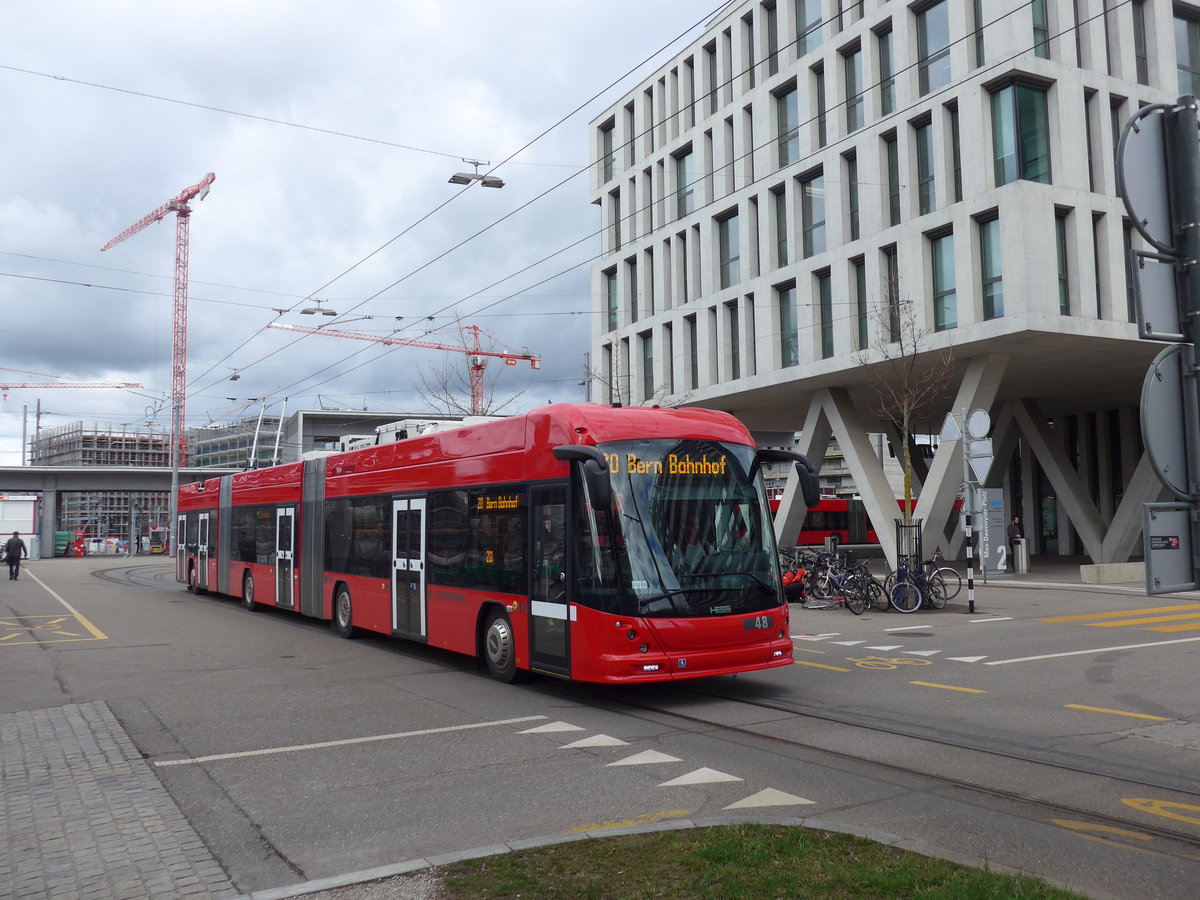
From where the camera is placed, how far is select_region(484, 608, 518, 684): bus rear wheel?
424 inches

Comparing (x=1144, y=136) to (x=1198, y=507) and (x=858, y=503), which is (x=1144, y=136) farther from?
(x=858, y=503)

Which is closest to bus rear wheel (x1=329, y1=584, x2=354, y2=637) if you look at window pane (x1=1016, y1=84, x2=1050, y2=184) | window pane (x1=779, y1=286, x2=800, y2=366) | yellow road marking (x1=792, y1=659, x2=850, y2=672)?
yellow road marking (x1=792, y1=659, x2=850, y2=672)

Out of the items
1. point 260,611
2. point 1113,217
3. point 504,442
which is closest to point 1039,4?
point 1113,217

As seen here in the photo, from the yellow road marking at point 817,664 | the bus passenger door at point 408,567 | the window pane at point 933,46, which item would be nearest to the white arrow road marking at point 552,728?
the yellow road marking at point 817,664

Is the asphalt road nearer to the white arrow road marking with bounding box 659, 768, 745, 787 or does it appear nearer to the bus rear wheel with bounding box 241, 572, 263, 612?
the white arrow road marking with bounding box 659, 768, 745, 787

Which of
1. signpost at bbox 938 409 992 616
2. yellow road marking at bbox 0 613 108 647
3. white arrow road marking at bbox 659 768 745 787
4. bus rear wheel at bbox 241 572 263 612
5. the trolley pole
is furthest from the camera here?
bus rear wheel at bbox 241 572 263 612

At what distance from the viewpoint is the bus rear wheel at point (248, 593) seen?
20859mm

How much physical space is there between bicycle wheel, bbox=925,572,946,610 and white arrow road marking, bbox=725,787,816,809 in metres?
15.0

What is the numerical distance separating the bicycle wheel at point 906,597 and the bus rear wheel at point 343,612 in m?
10.9

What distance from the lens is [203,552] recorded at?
2488 cm

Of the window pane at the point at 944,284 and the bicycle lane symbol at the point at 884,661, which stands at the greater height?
the window pane at the point at 944,284

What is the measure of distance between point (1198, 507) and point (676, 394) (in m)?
33.6

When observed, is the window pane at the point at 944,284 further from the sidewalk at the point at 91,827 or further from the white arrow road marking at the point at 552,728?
the sidewalk at the point at 91,827

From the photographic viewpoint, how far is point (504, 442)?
11.2m
